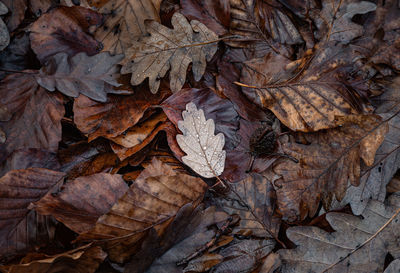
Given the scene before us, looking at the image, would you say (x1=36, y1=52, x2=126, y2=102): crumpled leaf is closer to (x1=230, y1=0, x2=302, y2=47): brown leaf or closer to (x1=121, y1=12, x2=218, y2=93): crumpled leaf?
(x1=121, y1=12, x2=218, y2=93): crumpled leaf

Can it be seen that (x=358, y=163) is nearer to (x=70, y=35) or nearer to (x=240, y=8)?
(x=240, y=8)

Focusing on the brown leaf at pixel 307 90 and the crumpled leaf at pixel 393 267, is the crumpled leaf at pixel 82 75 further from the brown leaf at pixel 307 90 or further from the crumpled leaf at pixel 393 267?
the crumpled leaf at pixel 393 267

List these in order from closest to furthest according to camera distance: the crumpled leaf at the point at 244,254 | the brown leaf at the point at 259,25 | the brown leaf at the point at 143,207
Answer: the brown leaf at the point at 143,207 → the crumpled leaf at the point at 244,254 → the brown leaf at the point at 259,25

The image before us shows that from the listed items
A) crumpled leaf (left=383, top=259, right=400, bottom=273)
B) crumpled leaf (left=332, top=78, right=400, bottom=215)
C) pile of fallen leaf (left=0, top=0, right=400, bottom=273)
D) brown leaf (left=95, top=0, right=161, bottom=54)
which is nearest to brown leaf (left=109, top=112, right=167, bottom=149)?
pile of fallen leaf (left=0, top=0, right=400, bottom=273)

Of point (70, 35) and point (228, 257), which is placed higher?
point (70, 35)

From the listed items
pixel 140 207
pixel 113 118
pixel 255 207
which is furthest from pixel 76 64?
pixel 255 207

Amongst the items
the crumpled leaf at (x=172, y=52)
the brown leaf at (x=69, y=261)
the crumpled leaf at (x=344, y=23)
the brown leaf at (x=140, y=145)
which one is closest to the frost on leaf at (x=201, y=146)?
the brown leaf at (x=140, y=145)
